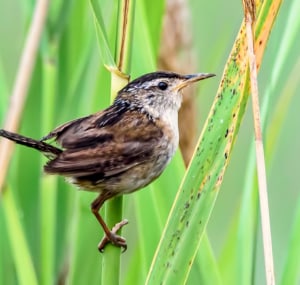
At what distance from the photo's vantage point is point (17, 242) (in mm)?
1655

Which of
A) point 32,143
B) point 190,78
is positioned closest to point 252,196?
point 190,78

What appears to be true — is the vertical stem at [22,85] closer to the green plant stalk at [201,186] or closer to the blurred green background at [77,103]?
the blurred green background at [77,103]

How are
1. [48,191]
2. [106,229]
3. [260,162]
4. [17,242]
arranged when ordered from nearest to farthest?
[260,162]
[106,229]
[17,242]
[48,191]

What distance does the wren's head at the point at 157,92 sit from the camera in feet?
5.79

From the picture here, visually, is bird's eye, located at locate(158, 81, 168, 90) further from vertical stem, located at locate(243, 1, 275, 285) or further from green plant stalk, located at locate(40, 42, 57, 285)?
vertical stem, located at locate(243, 1, 275, 285)

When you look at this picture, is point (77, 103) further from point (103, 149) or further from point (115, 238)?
point (115, 238)

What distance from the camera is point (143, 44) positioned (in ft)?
5.56

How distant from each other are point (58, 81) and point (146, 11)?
0.27 metres

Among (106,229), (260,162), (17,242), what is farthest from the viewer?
(17,242)

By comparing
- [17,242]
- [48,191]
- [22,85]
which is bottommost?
[17,242]

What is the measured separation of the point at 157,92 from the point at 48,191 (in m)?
0.33

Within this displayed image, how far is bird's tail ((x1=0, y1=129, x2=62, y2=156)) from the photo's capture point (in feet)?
4.87

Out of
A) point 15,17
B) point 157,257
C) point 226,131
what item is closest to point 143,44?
point 226,131

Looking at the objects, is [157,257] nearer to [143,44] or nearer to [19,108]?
[19,108]
